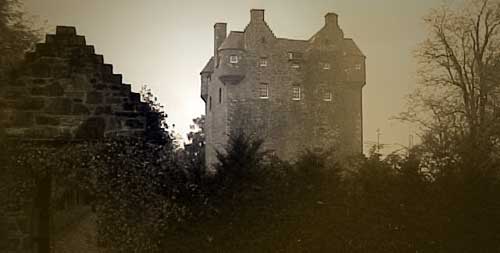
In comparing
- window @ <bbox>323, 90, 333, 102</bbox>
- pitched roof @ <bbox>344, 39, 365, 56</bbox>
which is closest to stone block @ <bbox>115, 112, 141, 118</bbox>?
pitched roof @ <bbox>344, 39, 365, 56</bbox>

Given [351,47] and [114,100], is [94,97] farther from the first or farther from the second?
[351,47]

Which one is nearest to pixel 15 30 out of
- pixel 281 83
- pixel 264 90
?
pixel 264 90

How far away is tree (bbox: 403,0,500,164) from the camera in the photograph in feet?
28.8

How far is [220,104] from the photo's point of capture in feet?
52.7

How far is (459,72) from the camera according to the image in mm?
9398

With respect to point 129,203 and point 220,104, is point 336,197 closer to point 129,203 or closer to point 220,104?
point 129,203

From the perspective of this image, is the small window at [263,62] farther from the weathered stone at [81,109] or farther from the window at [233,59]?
the weathered stone at [81,109]

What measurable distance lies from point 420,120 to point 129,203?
6088mm

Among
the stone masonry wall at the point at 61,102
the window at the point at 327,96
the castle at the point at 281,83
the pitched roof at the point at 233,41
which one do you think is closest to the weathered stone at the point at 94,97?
the stone masonry wall at the point at 61,102

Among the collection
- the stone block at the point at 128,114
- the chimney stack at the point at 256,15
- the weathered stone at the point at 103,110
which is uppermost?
the chimney stack at the point at 256,15

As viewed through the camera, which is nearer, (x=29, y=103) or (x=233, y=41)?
(x=29, y=103)

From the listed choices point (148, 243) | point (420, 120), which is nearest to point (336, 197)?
point (148, 243)

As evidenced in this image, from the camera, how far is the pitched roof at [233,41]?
16.3 meters

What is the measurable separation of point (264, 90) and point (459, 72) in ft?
23.2
